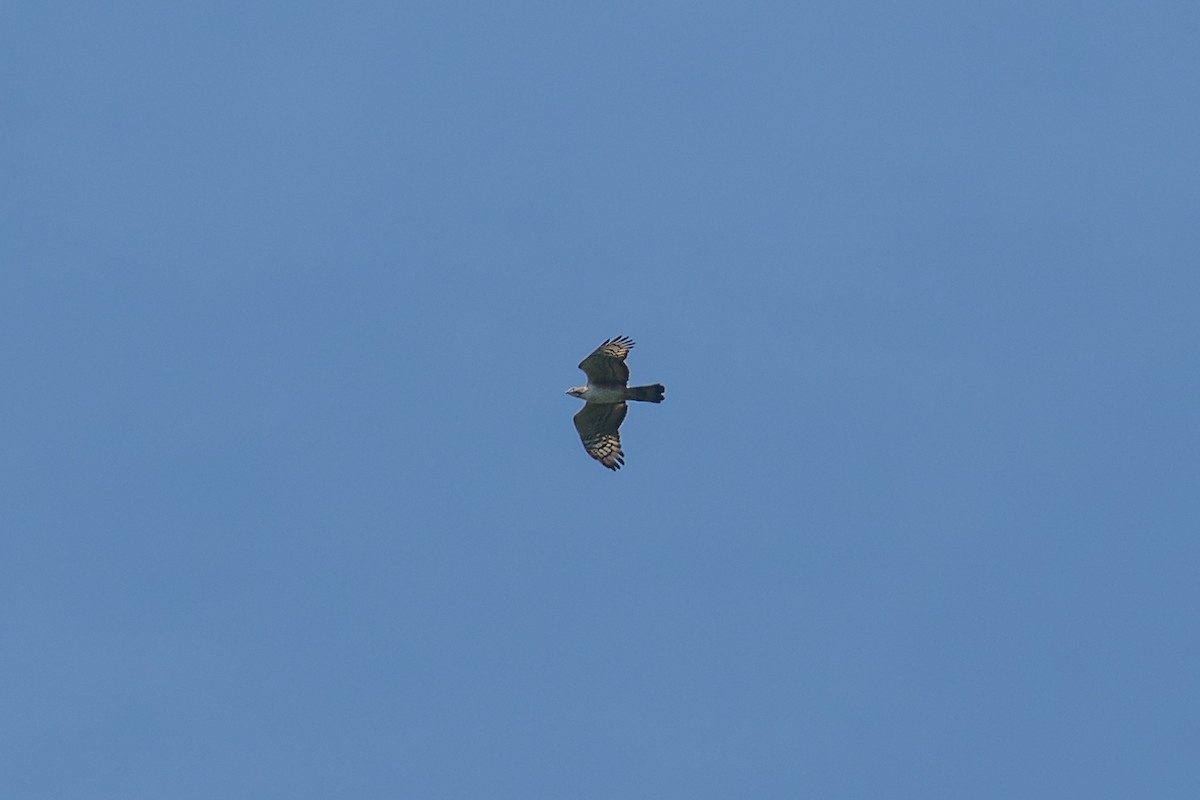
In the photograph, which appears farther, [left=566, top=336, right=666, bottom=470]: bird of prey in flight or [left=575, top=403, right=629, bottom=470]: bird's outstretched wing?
[left=575, top=403, right=629, bottom=470]: bird's outstretched wing

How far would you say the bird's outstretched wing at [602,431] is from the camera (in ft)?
189

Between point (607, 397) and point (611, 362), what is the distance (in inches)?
Answer: 52.0

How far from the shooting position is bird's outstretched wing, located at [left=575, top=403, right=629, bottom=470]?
57594 millimetres

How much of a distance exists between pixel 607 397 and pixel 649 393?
139cm

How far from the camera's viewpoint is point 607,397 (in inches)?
2235

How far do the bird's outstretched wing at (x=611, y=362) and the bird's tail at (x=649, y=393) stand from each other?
40cm

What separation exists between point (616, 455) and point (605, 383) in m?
2.30

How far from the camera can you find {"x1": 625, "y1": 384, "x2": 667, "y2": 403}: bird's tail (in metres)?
55.8

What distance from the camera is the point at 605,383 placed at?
5650 cm

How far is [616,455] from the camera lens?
2282 inches

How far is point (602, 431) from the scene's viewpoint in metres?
57.9

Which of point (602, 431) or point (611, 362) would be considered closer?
point (611, 362)

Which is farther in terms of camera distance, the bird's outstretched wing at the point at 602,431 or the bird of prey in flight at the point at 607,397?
the bird's outstretched wing at the point at 602,431

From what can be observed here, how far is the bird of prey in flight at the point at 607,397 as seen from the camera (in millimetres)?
55719
